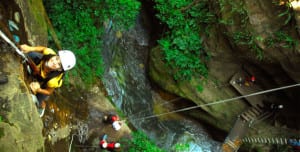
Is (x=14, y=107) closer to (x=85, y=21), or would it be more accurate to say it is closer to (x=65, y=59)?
(x=65, y=59)

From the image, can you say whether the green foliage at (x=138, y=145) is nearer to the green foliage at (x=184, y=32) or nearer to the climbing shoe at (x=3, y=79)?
the green foliage at (x=184, y=32)

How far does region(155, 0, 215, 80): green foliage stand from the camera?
880 centimetres

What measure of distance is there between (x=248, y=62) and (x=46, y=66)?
731 centimetres

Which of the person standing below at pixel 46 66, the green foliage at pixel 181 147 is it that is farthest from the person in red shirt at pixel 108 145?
the green foliage at pixel 181 147

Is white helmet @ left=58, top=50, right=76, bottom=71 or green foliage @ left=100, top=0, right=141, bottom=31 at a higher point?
green foliage @ left=100, top=0, right=141, bottom=31

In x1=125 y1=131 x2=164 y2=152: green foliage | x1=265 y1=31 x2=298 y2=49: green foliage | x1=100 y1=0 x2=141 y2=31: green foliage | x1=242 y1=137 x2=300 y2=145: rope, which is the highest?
x1=100 y1=0 x2=141 y2=31: green foliage

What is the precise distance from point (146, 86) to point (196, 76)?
2064 mm

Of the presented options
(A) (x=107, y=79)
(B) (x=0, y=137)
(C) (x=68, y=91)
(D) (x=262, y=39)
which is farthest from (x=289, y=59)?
(B) (x=0, y=137)

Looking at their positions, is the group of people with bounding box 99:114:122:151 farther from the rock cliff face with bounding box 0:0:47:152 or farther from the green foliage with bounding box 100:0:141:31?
the rock cliff face with bounding box 0:0:47:152

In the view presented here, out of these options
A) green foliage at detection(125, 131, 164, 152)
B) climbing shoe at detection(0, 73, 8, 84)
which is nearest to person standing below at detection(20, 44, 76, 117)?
climbing shoe at detection(0, 73, 8, 84)

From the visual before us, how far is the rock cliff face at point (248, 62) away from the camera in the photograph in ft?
23.8

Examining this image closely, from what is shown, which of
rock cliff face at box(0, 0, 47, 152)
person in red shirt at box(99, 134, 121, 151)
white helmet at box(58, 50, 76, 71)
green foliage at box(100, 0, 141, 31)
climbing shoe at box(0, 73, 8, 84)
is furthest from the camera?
person in red shirt at box(99, 134, 121, 151)

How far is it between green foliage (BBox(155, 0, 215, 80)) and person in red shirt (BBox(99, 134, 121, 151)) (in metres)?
3.50

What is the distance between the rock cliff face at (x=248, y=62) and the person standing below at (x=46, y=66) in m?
5.59
